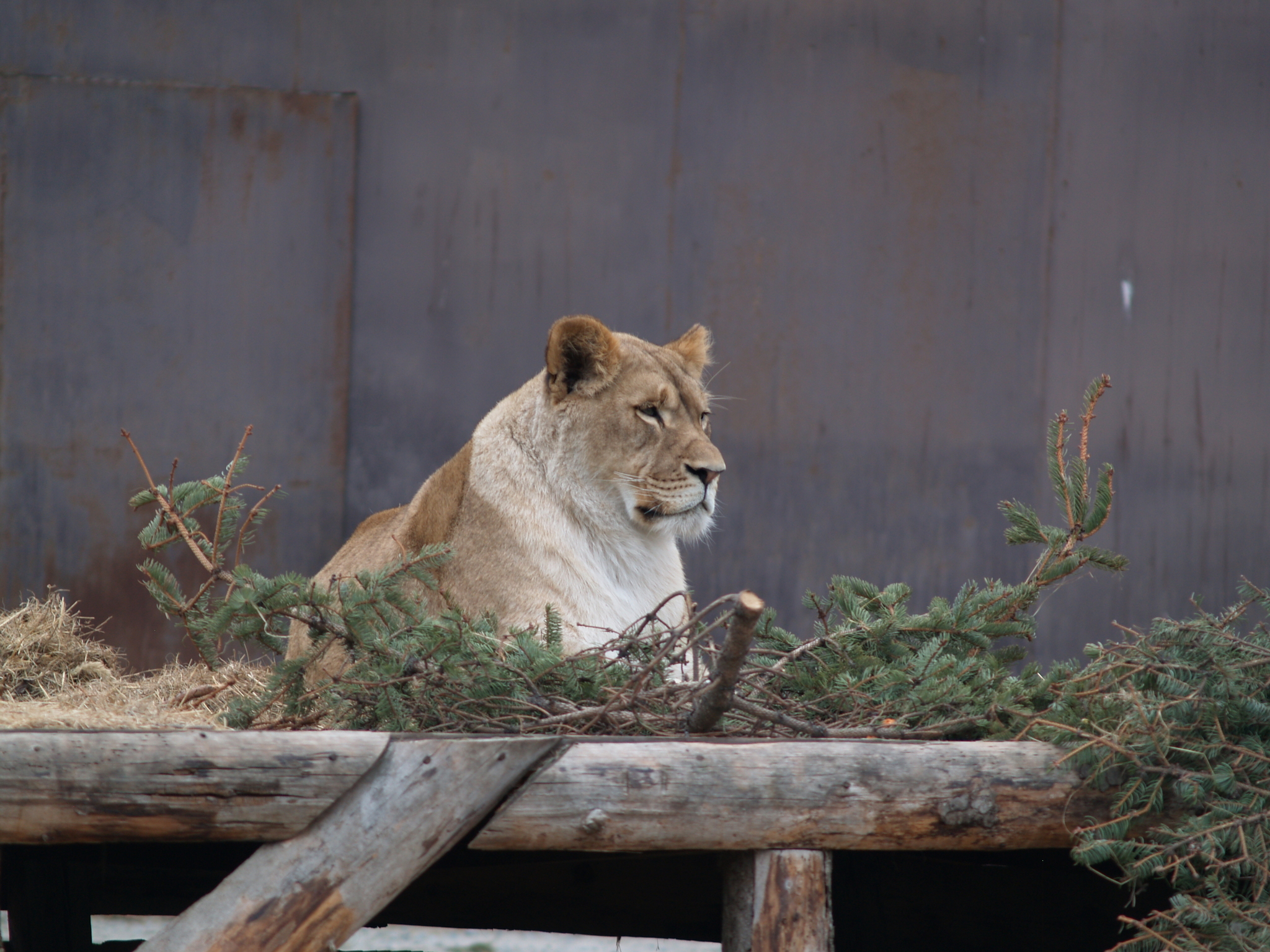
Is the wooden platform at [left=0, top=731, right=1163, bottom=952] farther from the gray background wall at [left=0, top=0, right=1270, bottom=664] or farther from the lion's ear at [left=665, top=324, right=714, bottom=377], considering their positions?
the gray background wall at [left=0, top=0, right=1270, bottom=664]

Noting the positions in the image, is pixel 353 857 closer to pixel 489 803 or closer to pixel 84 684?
pixel 489 803

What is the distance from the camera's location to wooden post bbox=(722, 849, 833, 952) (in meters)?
2.56

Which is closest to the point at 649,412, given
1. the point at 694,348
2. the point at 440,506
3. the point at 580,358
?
the point at 580,358

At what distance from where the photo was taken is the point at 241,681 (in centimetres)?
403

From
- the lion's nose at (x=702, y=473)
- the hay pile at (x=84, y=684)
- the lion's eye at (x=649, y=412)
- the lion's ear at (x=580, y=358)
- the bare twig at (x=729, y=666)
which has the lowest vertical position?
the hay pile at (x=84, y=684)

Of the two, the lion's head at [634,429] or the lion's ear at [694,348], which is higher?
the lion's ear at [694,348]

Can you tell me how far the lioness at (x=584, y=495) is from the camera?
11.9 feet

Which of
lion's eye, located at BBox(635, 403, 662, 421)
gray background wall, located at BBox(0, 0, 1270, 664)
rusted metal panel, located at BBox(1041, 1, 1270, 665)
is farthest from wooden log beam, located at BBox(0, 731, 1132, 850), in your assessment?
rusted metal panel, located at BBox(1041, 1, 1270, 665)

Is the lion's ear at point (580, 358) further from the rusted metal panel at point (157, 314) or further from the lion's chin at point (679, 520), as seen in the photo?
the rusted metal panel at point (157, 314)

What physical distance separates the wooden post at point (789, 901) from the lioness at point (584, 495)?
1062 mm

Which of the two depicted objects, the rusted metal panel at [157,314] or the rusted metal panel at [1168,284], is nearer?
the rusted metal panel at [157,314]

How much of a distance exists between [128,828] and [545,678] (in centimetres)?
86

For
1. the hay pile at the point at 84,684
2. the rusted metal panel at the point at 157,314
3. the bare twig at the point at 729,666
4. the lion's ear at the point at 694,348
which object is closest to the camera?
the bare twig at the point at 729,666

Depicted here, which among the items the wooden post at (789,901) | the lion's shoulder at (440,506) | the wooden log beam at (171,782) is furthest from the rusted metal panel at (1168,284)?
the wooden log beam at (171,782)
